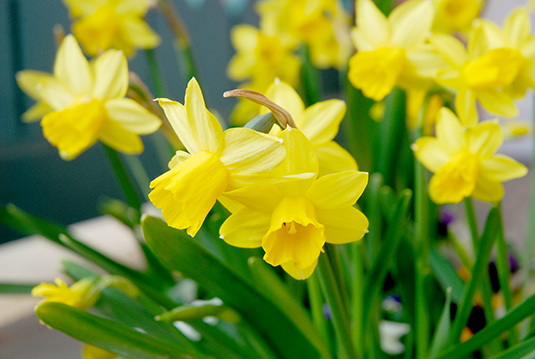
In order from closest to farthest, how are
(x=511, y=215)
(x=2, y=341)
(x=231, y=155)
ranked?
1. (x=231, y=155)
2. (x=2, y=341)
3. (x=511, y=215)

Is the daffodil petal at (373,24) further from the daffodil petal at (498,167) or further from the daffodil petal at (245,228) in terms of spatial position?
the daffodil petal at (245,228)

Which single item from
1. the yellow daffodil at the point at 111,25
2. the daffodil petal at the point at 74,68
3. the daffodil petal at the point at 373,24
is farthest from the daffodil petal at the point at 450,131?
the yellow daffodil at the point at 111,25

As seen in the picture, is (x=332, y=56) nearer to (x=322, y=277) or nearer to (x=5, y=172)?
(x=322, y=277)

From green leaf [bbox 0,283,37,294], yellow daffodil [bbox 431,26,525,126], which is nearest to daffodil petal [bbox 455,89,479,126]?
yellow daffodil [bbox 431,26,525,126]

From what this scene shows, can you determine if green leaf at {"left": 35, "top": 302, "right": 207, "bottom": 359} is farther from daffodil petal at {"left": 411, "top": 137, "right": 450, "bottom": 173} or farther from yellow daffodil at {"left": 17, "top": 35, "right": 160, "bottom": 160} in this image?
daffodil petal at {"left": 411, "top": 137, "right": 450, "bottom": 173}

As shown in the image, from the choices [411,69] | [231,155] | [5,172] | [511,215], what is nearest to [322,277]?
[231,155]
